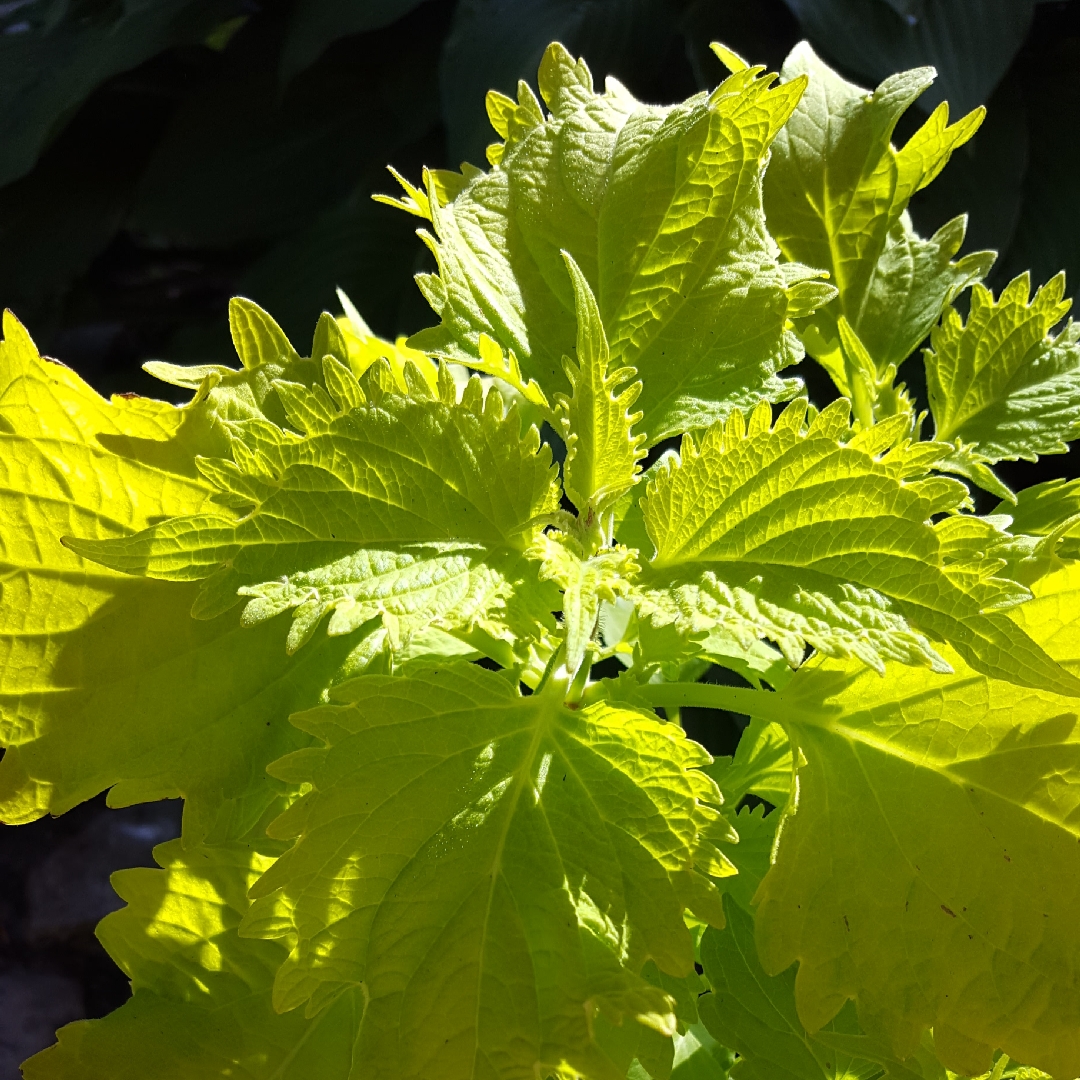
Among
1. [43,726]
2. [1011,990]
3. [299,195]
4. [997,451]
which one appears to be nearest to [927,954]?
[1011,990]

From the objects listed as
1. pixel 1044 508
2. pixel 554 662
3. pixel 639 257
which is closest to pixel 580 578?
pixel 554 662

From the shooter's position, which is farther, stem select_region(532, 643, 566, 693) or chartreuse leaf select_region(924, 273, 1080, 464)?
chartreuse leaf select_region(924, 273, 1080, 464)

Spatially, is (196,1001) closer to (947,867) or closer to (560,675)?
(560,675)

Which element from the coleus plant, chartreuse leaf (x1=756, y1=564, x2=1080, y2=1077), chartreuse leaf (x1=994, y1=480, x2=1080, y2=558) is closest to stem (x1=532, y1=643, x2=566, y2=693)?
the coleus plant

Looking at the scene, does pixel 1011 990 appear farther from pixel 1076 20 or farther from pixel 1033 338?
pixel 1076 20

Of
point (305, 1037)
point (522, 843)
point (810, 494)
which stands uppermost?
point (810, 494)

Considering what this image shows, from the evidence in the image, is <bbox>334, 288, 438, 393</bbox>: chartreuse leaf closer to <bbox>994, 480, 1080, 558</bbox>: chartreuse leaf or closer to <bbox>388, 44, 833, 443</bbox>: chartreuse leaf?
<bbox>388, 44, 833, 443</bbox>: chartreuse leaf
